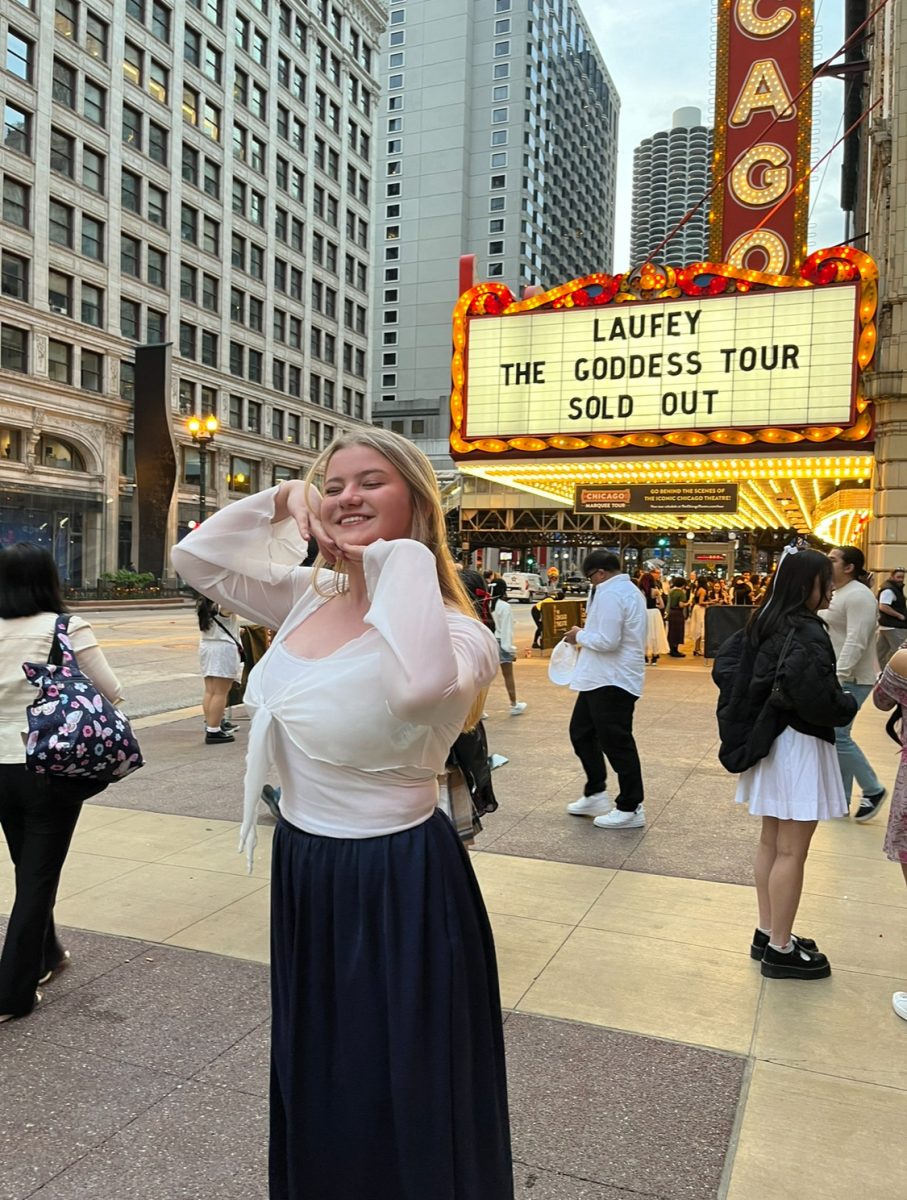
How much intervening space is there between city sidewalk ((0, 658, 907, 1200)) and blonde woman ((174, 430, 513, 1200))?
0.87 metres

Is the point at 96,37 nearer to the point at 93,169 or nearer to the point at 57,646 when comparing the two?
the point at 93,169

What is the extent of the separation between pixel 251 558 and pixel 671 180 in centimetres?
20772

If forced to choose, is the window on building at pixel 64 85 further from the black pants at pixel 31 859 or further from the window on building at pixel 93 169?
the black pants at pixel 31 859

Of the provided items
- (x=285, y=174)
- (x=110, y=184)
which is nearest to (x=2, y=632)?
(x=110, y=184)

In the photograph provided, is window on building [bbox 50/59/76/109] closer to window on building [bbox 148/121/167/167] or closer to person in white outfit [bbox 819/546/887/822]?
window on building [bbox 148/121/167/167]

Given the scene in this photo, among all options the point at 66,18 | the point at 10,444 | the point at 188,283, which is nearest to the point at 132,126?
the point at 66,18

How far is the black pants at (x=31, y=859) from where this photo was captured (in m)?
3.38

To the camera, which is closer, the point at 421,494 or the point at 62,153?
the point at 421,494

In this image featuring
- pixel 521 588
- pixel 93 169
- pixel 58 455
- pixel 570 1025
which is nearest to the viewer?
pixel 570 1025

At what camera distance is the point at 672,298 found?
1509 cm

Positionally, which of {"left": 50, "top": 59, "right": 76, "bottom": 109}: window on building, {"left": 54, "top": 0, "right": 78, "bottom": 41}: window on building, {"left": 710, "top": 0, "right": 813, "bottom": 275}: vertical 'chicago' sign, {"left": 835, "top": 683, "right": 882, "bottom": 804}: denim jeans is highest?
{"left": 54, "top": 0, "right": 78, "bottom": 41}: window on building

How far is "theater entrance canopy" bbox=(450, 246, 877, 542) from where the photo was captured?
46.6ft

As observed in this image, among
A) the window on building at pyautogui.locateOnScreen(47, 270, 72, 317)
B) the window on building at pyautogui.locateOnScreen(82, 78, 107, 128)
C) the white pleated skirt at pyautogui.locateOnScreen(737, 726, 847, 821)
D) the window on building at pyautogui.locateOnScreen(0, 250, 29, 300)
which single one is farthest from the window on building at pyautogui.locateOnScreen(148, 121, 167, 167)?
the white pleated skirt at pyautogui.locateOnScreen(737, 726, 847, 821)

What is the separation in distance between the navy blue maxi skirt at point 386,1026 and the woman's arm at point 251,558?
637 millimetres
